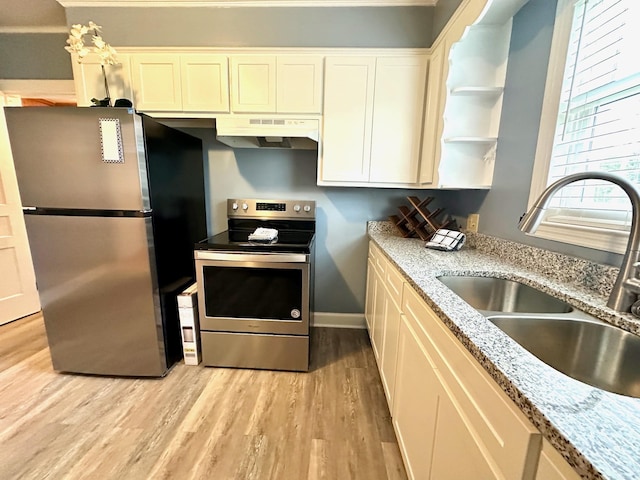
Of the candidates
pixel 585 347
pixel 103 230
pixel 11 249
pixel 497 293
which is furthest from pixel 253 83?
pixel 11 249

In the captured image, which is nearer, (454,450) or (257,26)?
(454,450)

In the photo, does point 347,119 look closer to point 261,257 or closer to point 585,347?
point 261,257

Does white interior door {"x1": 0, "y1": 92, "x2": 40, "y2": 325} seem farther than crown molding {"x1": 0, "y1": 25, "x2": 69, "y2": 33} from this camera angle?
Yes

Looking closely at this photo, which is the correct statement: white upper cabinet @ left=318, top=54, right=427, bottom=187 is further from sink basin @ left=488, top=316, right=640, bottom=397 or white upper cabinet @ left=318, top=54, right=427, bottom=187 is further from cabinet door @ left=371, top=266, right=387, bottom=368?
sink basin @ left=488, top=316, right=640, bottom=397

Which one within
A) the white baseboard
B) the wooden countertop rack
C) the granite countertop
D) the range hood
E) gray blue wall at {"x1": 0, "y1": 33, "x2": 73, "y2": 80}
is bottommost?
the white baseboard

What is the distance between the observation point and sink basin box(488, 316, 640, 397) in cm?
74

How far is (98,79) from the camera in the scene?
6.41 ft

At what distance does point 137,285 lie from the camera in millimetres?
1689

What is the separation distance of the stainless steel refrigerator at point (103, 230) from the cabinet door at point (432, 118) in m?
1.77

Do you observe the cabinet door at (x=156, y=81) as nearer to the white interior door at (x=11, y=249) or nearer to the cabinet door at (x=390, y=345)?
the white interior door at (x=11, y=249)

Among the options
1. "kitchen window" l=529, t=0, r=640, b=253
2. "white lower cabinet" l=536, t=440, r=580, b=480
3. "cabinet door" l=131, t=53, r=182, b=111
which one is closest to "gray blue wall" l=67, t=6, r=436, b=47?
"cabinet door" l=131, t=53, r=182, b=111

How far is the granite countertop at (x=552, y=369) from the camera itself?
37cm

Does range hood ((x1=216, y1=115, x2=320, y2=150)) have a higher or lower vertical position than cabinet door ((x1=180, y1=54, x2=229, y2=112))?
lower

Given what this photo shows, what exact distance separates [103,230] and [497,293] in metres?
2.18
